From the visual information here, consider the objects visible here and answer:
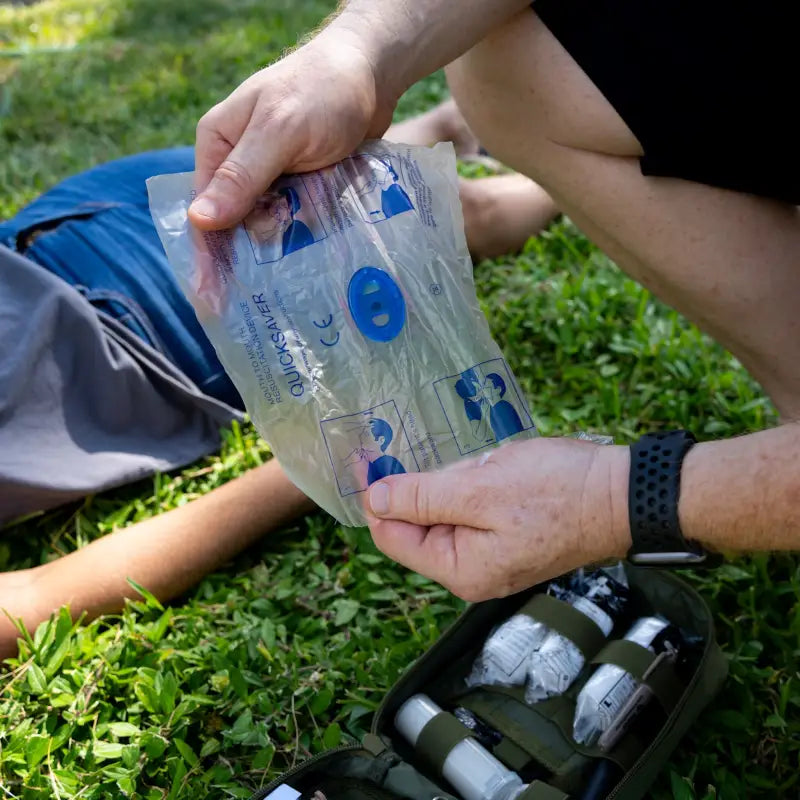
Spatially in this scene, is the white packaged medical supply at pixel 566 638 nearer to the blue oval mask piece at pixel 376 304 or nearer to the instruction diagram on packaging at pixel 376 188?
the blue oval mask piece at pixel 376 304

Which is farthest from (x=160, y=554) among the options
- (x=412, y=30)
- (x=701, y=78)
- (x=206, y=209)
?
(x=701, y=78)

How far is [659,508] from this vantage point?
838 mm

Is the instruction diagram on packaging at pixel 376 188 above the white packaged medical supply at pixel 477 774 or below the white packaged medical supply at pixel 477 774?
above

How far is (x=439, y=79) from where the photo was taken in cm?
272

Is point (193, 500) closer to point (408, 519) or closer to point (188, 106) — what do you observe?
point (408, 519)

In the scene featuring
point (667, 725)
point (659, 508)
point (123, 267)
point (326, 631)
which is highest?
point (123, 267)

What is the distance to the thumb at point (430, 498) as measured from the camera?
2.93 ft

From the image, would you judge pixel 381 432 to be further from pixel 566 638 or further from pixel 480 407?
pixel 566 638

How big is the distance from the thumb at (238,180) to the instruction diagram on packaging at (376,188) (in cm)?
12

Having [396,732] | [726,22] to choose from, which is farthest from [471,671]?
[726,22]

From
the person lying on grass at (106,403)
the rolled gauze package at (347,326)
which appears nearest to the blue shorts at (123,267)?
the person lying on grass at (106,403)

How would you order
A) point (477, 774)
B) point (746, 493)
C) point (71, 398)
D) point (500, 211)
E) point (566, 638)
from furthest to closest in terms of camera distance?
1. point (500, 211)
2. point (71, 398)
3. point (566, 638)
4. point (477, 774)
5. point (746, 493)

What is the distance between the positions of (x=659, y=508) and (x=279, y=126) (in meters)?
0.57

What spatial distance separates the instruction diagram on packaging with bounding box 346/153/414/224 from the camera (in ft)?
3.44
